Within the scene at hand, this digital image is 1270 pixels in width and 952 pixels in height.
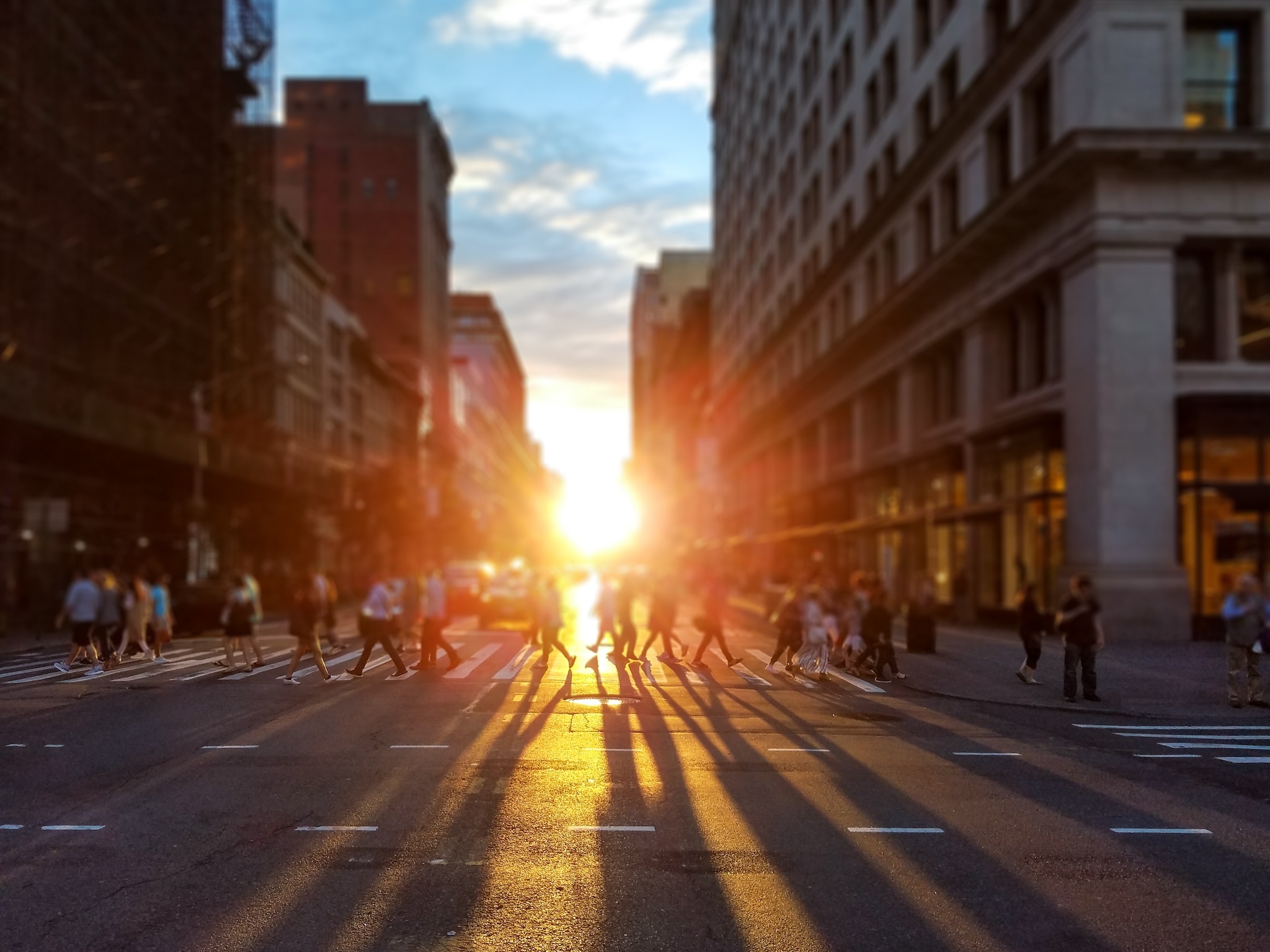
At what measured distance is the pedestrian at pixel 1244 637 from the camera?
55.3 ft

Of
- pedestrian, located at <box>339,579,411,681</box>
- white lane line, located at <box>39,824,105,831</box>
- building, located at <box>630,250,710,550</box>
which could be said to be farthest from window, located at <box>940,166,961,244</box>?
building, located at <box>630,250,710,550</box>

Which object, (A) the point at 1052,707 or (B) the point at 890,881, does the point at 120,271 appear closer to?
(A) the point at 1052,707

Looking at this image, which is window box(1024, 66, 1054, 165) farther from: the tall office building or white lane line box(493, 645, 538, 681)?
the tall office building

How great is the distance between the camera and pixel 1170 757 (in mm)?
13086

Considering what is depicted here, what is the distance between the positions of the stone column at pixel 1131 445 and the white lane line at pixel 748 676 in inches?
355

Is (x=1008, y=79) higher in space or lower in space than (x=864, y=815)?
higher

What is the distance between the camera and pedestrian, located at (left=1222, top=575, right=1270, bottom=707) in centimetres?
1684

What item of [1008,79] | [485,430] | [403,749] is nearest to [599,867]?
[403,749]

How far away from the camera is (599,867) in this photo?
8.04 meters

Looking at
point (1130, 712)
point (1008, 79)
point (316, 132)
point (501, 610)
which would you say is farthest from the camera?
point (316, 132)

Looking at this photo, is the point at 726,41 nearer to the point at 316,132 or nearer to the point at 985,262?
the point at 316,132

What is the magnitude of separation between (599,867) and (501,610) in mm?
32690

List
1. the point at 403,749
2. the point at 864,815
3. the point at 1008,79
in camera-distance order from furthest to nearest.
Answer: the point at 1008,79 < the point at 403,749 < the point at 864,815

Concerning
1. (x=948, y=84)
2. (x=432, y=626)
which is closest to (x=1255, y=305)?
(x=948, y=84)
